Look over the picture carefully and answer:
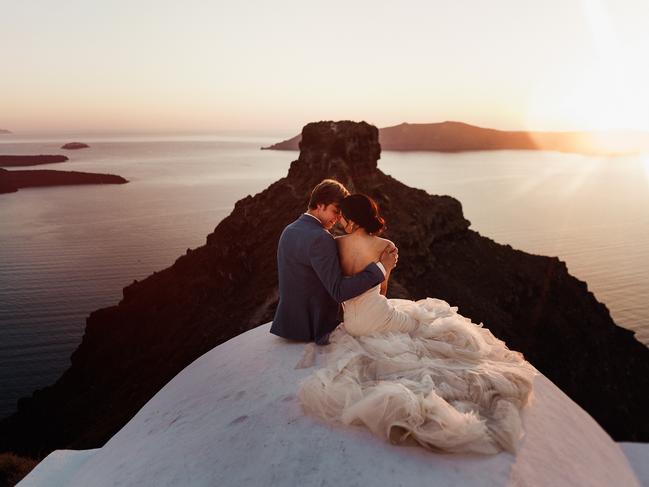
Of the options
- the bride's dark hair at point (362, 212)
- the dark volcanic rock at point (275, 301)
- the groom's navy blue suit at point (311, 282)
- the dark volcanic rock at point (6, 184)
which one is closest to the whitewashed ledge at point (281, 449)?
the groom's navy blue suit at point (311, 282)

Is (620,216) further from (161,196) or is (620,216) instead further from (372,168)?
(161,196)

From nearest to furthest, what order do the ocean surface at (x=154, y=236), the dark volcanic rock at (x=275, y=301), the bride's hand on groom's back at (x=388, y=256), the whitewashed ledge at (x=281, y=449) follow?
the whitewashed ledge at (x=281, y=449)
the bride's hand on groom's back at (x=388, y=256)
the dark volcanic rock at (x=275, y=301)
the ocean surface at (x=154, y=236)

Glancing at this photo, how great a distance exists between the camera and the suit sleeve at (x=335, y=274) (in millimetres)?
4617

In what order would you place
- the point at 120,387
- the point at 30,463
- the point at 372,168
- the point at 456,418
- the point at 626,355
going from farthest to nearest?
the point at 626,355
the point at 372,168
the point at 120,387
the point at 30,463
the point at 456,418

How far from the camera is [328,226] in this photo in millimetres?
5098

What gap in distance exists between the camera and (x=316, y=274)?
506 cm

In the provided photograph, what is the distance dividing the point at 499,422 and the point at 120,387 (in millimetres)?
43112

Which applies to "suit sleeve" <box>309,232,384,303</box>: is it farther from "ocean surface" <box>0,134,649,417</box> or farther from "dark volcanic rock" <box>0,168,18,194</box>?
"dark volcanic rock" <box>0,168,18,194</box>

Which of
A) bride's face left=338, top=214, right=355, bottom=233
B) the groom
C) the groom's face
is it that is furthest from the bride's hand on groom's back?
the groom's face

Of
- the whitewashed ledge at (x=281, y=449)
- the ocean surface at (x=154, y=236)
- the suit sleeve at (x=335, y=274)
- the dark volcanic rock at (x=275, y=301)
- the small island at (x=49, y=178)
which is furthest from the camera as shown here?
the small island at (x=49, y=178)

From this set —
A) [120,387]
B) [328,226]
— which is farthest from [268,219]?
[328,226]

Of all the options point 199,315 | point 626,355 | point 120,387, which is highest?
point 199,315

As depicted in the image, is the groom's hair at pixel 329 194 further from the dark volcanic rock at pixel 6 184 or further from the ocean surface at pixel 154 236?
the dark volcanic rock at pixel 6 184

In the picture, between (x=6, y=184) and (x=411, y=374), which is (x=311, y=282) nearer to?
(x=411, y=374)
